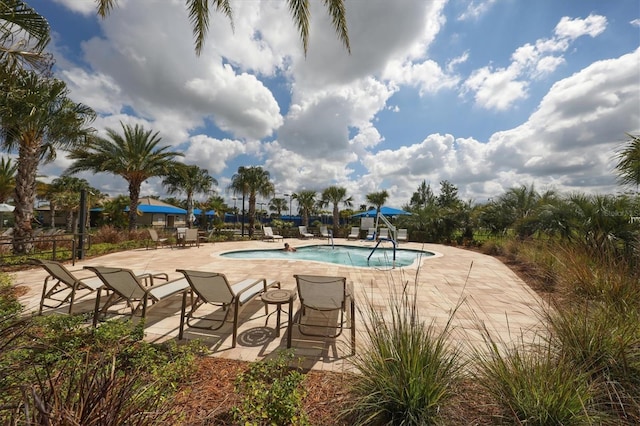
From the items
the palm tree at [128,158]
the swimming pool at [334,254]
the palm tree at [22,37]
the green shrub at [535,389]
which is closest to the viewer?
the green shrub at [535,389]

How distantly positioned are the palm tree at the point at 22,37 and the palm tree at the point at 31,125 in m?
1.24

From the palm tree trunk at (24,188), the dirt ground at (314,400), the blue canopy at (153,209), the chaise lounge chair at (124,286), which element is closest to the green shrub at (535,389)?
the dirt ground at (314,400)

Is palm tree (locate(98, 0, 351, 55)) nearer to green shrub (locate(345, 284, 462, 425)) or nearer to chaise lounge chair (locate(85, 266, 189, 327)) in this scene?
chaise lounge chair (locate(85, 266, 189, 327))

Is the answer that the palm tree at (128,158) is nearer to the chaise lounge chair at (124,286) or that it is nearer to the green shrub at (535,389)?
the chaise lounge chair at (124,286)

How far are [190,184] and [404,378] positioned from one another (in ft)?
83.8

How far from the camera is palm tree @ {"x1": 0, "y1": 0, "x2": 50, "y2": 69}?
5.81 metres

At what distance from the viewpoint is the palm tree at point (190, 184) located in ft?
77.1

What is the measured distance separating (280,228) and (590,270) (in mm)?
19788

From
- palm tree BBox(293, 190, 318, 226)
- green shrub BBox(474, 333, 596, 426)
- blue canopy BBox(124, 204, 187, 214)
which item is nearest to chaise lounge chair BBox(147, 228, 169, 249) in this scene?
green shrub BBox(474, 333, 596, 426)

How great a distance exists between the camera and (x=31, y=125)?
816 cm

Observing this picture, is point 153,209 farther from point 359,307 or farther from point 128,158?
point 359,307

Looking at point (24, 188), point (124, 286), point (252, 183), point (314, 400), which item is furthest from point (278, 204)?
point (314, 400)

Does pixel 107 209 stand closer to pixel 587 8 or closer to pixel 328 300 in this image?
pixel 328 300

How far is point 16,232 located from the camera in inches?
371
